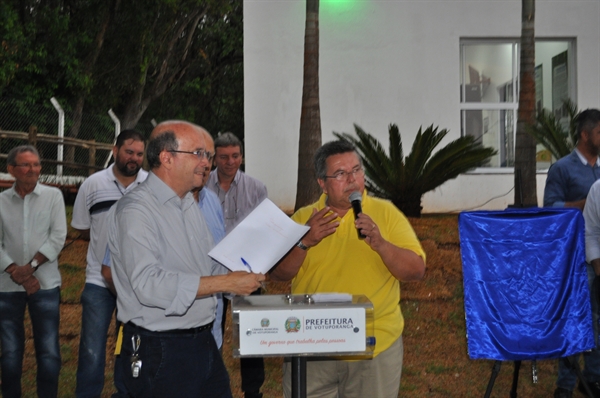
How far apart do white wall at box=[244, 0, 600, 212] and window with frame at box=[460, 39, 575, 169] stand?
35 centimetres

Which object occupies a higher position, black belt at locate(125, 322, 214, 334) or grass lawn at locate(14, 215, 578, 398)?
black belt at locate(125, 322, 214, 334)

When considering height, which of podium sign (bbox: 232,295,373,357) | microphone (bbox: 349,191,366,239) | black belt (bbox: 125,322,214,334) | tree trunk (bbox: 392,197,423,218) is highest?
microphone (bbox: 349,191,366,239)

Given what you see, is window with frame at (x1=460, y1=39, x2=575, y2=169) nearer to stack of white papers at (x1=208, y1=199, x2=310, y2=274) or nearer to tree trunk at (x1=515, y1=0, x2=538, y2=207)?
tree trunk at (x1=515, y1=0, x2=538, y2=207)

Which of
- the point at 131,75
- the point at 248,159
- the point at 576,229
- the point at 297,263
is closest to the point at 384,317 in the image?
the point at 297,263

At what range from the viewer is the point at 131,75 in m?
30.0

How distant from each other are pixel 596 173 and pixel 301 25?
26.6 ft

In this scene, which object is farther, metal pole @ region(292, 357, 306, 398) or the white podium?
metal pole @ region(292, 357, 306, 398)

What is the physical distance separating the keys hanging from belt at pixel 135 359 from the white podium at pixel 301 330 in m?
0.62

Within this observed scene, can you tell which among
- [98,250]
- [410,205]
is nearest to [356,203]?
[98,250]

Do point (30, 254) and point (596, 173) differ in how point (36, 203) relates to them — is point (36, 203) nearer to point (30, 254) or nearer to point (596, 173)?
point (30, 254)

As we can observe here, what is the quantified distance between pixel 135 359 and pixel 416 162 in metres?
9.47

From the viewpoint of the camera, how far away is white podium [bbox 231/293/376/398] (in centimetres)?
326

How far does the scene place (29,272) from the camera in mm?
6422

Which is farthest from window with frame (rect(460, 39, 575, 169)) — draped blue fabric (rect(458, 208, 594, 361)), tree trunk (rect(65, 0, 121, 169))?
tree trunk (rect(65, 0, 121, 169))
